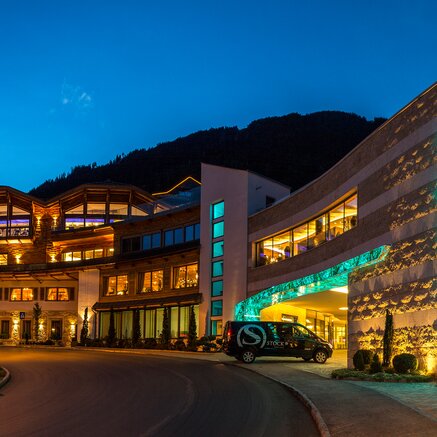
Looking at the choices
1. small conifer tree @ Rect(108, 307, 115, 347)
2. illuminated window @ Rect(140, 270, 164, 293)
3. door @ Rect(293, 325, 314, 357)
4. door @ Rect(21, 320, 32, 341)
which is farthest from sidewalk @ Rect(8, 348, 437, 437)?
door @ Rect(21, 320, 32, 341)

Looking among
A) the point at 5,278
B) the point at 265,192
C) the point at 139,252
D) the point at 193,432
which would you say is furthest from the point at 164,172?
the point at 193,432

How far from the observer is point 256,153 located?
127 metres

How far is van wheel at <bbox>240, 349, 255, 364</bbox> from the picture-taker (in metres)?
28.8

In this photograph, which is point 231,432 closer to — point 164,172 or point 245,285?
point 245,285

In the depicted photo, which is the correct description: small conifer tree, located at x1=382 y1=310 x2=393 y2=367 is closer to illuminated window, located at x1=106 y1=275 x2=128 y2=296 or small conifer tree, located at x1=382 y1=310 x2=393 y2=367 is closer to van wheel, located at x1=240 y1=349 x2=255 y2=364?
van wheel, located at x1=240 y1=349 x2=255 y2=364

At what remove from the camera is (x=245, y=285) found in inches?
1625

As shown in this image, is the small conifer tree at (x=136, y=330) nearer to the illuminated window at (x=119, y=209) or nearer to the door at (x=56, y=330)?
the door at (x=56, y=330)

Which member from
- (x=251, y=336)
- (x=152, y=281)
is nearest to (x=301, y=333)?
(x=251, y=336)

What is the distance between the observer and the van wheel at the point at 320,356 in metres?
29.0

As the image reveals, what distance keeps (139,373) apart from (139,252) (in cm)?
2968

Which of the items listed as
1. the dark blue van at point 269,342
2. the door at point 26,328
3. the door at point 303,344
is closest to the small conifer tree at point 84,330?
the door at point 26,328

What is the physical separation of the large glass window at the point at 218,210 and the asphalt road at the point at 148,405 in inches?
890

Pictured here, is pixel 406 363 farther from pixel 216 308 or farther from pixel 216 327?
pixel 216 308

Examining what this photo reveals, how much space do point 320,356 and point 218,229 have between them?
1755 centimetres
